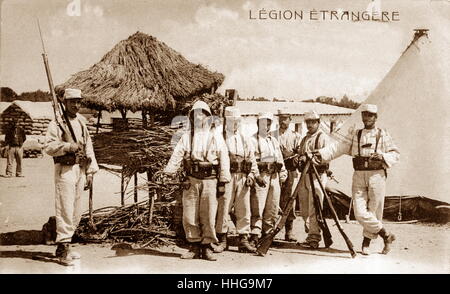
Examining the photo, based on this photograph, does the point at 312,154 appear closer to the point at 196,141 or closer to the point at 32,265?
the point at 196,141

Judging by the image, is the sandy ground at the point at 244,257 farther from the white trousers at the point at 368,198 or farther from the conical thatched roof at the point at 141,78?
the conical thatched roof at the point at 141,78

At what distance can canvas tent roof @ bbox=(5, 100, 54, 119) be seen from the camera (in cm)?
801

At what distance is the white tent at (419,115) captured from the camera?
773cm

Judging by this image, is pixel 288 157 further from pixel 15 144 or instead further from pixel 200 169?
pixel 15 144

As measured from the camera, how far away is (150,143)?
713 centimetres

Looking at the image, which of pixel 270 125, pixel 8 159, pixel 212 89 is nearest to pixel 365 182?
pixel 270 125

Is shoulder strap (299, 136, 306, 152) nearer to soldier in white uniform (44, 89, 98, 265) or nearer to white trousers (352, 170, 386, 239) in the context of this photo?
white trousers (352, 170, 386, 239)

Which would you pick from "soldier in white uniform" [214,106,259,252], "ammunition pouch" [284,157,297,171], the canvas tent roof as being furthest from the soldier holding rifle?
the canvas tent roof

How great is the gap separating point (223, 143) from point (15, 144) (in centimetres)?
351

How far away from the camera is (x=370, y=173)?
22.0ft

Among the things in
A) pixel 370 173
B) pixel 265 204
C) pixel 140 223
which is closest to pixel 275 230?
pixel 265 204

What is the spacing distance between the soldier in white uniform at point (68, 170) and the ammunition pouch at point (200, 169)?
1333 mm

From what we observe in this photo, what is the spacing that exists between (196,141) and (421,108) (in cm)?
375

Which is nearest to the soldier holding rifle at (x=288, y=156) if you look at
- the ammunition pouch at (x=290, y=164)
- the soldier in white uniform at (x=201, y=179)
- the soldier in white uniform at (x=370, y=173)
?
the ammunition pouch at (x=290, y=164)
